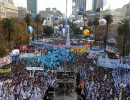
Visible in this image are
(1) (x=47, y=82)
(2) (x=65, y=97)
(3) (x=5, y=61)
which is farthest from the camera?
(3) (x=5, y=61)

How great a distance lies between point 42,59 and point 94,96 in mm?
14552

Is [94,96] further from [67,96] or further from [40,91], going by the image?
[67,96]

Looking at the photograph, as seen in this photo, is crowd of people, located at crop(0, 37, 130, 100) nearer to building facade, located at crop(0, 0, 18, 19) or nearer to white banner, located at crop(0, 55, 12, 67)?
white banner, located at crop(0, 55, 12, 67)

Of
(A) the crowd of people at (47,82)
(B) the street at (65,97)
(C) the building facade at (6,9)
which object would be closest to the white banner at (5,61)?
(A) the crowd of people at (47,82)

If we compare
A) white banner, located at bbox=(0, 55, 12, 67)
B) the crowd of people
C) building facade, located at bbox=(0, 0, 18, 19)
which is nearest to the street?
the crowd of people

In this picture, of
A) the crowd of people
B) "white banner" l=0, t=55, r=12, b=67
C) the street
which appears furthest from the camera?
"white banner" l=0, t=55, r=12, b=67

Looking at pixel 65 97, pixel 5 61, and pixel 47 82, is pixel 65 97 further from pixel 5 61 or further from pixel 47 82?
pixel 5 61

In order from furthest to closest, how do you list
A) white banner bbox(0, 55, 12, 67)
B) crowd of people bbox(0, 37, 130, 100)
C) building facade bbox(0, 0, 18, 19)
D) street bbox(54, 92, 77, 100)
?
building facade bbox(0, 0, 18, 19) < white banner bbox(0, 55, 12, 67) < crowd of people bbox(0, 37, 130, 100) < street bbox(54, 92, 77, 100)

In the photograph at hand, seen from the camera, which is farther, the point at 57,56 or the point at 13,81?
the point at 57,56

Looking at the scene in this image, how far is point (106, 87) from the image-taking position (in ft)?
84.0

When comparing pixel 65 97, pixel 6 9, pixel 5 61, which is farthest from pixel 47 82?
pixel 6 9

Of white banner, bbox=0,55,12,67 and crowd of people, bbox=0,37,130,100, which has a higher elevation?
white banner, bbox=0,55,12,67

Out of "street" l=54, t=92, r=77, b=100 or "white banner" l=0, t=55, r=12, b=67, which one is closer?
"street" l=54, t=92, r=77, b=100

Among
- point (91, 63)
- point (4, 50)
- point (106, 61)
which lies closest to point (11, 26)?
point (4, 50)
